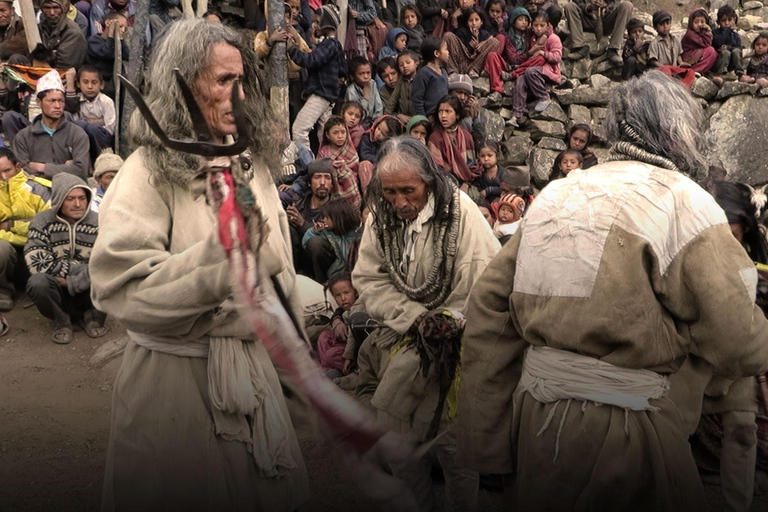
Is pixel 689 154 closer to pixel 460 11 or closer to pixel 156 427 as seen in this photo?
pixel 156 427

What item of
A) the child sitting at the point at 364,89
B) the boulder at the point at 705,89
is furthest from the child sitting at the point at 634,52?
the child sitting at the point at 364,89

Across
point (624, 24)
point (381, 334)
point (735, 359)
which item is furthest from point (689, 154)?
point (624, 24)

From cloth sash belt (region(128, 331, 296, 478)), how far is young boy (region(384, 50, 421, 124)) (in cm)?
755

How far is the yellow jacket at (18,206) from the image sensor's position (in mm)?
6902

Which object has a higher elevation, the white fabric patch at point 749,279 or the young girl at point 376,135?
the white fabric patch at point 749,279

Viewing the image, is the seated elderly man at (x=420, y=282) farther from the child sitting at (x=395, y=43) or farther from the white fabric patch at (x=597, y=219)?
the child sitting at (x=395, y=43)

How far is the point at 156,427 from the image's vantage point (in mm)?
2367

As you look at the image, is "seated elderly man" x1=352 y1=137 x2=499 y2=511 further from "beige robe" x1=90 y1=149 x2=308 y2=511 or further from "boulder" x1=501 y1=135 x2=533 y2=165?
"boulder" x1=501 y1=135 x2=533 y2=165

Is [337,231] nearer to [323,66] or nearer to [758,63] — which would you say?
[323,66]

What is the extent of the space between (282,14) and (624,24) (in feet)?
21.5

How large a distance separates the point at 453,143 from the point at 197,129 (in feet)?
23.5

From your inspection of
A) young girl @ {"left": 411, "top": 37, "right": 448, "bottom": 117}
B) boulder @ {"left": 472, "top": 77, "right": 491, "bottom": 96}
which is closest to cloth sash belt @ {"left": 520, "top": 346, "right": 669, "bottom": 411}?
young girl @ {"left": 411, "top": 37, "right": 448, "bottom": 117}

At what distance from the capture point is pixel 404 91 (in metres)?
9.92

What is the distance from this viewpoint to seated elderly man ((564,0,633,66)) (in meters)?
12.9
